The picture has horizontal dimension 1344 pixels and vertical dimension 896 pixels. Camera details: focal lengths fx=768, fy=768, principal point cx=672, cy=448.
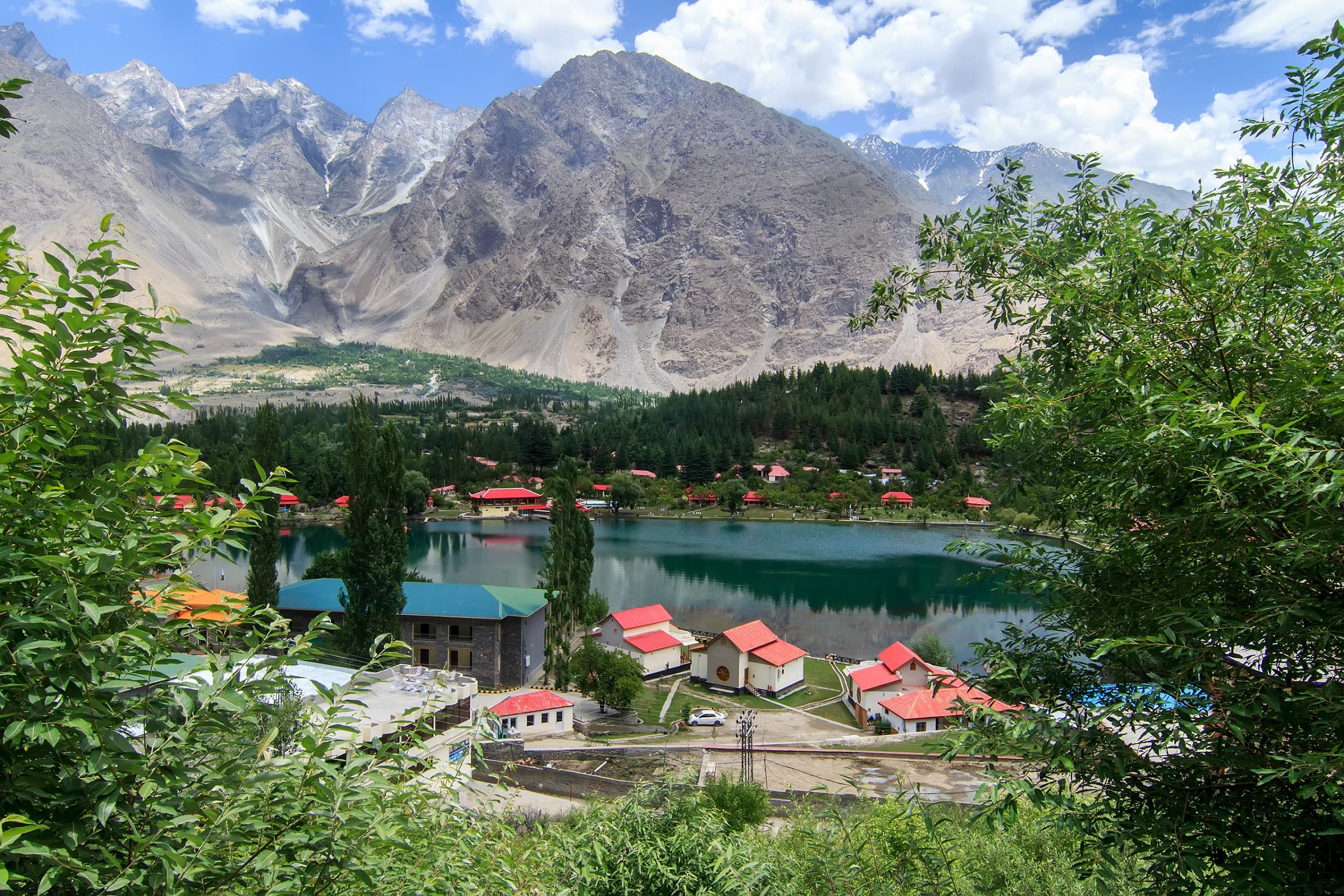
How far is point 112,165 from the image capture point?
169625 millimetres

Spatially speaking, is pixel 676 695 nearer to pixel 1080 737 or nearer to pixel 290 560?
pixel 1080 737

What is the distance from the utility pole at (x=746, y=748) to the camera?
15.2 meters

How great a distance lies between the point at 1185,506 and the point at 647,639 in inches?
935

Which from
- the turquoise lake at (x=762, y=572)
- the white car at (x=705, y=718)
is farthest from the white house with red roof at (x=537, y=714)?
the turquoise lake at (x=762, y=572)

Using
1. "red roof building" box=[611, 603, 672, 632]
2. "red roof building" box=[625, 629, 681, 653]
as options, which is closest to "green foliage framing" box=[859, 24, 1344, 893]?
"red roof building" box=[625, 629, 681, 653]

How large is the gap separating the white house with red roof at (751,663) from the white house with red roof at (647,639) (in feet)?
3.96

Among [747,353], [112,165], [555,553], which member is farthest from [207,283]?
[555,553]

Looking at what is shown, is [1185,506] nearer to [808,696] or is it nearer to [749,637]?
[808,696]

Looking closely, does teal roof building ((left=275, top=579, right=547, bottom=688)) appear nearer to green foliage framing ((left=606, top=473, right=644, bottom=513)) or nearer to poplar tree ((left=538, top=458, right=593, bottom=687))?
poplar tree ((left=538, top=458, right=593, bottom=687))

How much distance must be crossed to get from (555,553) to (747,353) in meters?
137

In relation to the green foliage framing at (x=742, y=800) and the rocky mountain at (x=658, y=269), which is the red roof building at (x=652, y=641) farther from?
the rocky mountain at (x=658, y=269)

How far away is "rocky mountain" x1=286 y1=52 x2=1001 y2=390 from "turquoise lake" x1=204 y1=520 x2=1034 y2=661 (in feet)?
317

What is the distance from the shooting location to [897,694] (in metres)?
20.7

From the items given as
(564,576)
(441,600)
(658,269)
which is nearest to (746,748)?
(564,576)
